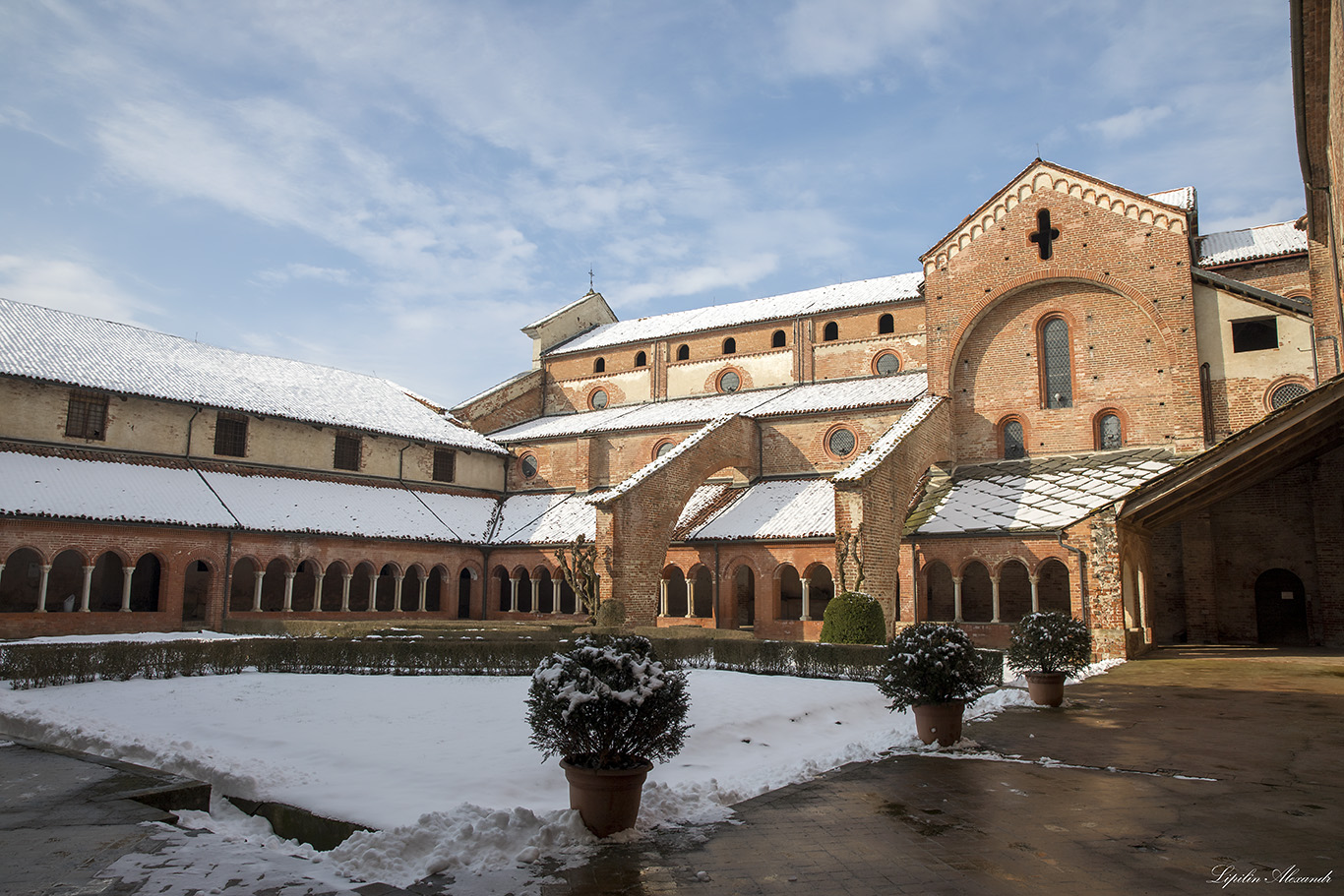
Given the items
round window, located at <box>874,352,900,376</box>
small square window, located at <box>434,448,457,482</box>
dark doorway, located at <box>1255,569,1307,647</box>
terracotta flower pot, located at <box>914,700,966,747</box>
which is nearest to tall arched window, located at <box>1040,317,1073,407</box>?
round window, located at <box>874,352,900,376</box>

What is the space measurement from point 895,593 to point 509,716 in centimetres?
1593

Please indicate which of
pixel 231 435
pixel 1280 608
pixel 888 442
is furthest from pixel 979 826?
pixel 231 435

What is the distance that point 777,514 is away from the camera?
94.2ft

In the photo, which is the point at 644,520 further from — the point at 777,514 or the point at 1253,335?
the point at 1253,335

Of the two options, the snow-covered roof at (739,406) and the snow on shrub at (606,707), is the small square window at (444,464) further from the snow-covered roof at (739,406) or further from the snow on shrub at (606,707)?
the snow on shrub at (606,707)

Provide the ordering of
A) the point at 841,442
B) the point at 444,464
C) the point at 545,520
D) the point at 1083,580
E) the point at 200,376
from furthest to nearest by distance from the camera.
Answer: the point at 444,464
the point at 545,520
the point at 841,442
the point at 200,376
the point at 1083,580

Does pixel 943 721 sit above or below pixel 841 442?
below

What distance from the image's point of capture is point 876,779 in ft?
30.6

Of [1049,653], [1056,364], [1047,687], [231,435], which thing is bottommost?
[1047,687]

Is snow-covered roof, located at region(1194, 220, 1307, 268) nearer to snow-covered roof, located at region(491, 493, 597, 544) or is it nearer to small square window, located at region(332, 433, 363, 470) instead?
snow-covered roof, located at region(491, 493, 597, 544)

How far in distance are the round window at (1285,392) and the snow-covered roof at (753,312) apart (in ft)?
41.7

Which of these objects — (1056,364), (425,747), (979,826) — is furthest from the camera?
(1056,364)

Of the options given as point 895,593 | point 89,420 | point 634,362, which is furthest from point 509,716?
point 634,362

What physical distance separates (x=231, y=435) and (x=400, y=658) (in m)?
16.3
